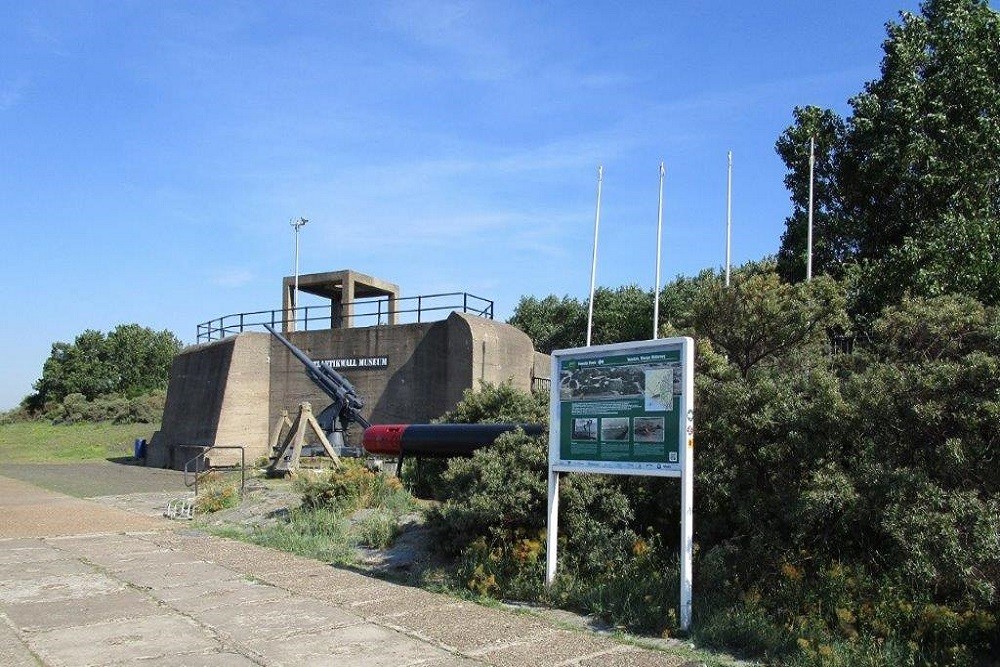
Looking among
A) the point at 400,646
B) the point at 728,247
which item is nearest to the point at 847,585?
the point at 400,646

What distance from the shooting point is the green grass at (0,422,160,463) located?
3675 centimetres

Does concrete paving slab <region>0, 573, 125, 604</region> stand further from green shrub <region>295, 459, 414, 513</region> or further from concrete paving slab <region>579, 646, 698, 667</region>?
concrete paving slab <region>579, 646, 698, 667</region>

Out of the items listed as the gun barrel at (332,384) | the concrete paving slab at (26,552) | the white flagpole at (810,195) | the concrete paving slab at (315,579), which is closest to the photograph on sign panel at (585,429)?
the concrete paving slab at (315,579)

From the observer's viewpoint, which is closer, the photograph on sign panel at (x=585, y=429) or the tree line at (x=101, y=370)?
the photograph on sign panel at (x=585, y=429)

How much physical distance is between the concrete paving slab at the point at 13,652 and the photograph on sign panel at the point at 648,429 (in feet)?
15.7

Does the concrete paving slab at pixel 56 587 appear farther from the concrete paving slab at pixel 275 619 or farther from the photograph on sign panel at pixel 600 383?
the photograph on sign panel at pixel 600 383

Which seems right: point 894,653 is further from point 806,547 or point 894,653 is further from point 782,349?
point 782,349

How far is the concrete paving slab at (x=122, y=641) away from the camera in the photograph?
20.5 ft

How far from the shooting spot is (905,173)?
20141 mm

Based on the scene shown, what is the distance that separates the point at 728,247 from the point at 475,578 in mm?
16932

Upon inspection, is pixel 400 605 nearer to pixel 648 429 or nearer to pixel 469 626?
pixel 469 626

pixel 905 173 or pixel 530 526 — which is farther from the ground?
pixel 905 173

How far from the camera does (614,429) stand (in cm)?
765

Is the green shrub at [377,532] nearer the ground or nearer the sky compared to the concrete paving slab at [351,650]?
nearer the sky
